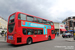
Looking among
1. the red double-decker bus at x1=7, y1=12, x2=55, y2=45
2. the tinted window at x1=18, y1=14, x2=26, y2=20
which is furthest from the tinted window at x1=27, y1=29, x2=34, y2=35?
the tinted window at x1=18, y1=14, x2=26, y2=20

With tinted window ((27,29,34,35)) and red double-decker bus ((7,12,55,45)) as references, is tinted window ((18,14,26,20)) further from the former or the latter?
tinted window ((27,29,34,35))

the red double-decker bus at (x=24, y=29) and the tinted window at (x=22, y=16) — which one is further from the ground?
the tinted window at (x=22, y=16)

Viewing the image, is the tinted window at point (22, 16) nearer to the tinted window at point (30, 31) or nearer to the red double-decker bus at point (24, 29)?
the red double-decker bus at point (24, 29)

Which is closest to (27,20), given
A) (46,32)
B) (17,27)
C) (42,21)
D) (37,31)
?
(17,27)

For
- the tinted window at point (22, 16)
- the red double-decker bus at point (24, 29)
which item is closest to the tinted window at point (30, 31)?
the red double-decker bus at point (24, 29)

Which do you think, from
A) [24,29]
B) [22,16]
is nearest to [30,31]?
[24,29]

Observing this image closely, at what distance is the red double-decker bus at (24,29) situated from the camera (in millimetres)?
8898

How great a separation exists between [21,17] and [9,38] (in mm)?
3138

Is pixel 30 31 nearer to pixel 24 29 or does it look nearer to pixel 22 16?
pixel 24 29

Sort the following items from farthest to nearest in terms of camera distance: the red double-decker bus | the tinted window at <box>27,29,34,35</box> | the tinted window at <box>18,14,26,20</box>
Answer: the tinted window at <box>27,29,34,35</box>
the tinted window at <box>18,14,26,20</box>
the red double-decker bus

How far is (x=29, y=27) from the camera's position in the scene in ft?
34.4

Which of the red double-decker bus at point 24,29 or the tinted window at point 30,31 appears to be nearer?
the red double-decker bus at point 24,29

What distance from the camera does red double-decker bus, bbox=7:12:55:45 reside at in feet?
29.2

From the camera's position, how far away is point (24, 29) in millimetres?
9703
